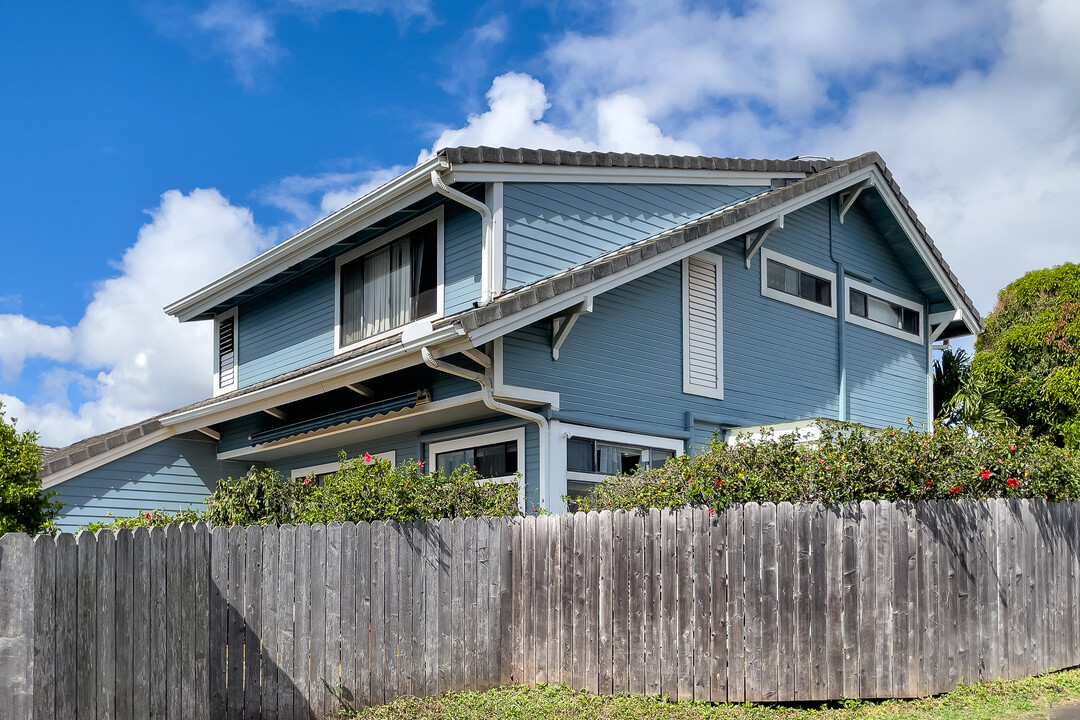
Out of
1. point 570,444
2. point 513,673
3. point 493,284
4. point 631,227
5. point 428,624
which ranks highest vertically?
point 631,227

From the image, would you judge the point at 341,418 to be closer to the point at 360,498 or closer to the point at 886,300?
the point at 360,498

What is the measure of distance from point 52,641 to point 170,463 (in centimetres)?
1038

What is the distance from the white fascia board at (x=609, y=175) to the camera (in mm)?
11914

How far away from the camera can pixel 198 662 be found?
751 centimetres

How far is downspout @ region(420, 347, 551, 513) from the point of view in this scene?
1078 cm

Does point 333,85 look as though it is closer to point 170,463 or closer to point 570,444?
point 570,444

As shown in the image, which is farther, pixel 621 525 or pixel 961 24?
pixel 961 24

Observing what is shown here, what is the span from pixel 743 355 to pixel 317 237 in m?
6.60

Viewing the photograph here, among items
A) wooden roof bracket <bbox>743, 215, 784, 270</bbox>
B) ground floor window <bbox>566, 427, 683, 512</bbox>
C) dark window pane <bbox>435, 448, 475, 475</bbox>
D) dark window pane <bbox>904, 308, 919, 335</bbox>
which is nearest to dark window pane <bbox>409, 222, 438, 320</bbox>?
dark window pane <bbox>435, 448, 475, 475</bbox>

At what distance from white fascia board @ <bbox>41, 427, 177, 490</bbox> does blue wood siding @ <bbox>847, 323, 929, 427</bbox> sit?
11.6 m

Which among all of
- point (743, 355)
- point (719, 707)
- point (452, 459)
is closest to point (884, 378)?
point (743, 355)

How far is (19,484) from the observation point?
10078 mm

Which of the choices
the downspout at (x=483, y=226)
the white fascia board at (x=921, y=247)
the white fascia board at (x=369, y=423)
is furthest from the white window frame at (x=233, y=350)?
the white fascia board at (x=921, y=247)

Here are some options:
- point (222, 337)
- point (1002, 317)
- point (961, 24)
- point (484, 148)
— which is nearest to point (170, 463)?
point (222, 337)
